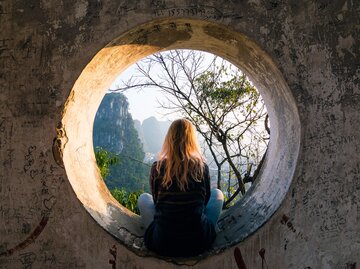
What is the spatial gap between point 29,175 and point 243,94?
19.7 feet

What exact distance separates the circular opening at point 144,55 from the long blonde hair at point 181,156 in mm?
619

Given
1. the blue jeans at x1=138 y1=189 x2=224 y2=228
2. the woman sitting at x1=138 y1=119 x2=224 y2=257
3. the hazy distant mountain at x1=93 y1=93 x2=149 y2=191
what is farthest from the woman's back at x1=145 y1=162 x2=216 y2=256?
the hazy distant mountain at x1=93 y1=93 x2=149 y2=191

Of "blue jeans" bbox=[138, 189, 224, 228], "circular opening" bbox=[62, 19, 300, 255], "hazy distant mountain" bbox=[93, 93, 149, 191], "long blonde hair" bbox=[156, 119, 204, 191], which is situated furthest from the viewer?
"hazy distant mountain" bbox=[93, 93, 149, 191]

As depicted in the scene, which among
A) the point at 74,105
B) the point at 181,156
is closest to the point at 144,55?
the point at 74,105

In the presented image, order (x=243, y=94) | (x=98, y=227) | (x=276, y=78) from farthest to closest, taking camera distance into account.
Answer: (x=243, y=94) → (x=276, y=78) → (x=98, y=227)

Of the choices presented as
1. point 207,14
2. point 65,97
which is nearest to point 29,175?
point 65,97

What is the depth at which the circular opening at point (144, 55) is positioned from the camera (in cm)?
333

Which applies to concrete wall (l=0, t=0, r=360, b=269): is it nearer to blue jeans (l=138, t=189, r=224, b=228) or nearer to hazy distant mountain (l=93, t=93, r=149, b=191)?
blue jeans (l=138, t=189, r=224, b=228)

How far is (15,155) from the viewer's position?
10.6 feet

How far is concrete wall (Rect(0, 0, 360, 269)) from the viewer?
126 inches

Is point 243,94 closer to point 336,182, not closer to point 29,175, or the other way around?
point 336,182

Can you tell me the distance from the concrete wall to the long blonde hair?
62 centimetres

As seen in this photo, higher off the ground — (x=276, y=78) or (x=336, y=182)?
(x=276, y=78)

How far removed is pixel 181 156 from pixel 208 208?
26.1 inches
